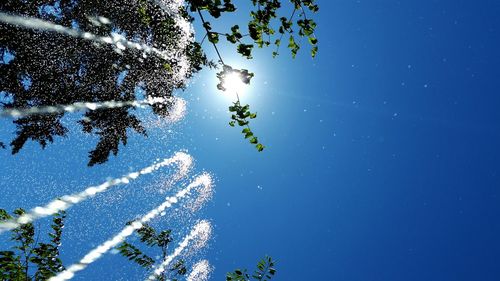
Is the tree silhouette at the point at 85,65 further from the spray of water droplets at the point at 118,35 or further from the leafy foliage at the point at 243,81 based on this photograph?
the leafy foliage at the point at 243,81

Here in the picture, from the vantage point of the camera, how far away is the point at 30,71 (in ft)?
24.9

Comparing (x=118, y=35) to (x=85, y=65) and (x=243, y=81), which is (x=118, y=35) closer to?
(x=85, y=65)

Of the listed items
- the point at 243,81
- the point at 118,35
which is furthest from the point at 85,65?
the point at 243,81

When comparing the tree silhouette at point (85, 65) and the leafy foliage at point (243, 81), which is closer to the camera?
the leafy foliage at point (243, 81)

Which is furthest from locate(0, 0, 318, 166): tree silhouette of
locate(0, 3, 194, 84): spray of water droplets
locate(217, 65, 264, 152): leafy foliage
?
locate(217, 65, 264, 152): leafy foliage

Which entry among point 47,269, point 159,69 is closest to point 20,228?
point 47,269

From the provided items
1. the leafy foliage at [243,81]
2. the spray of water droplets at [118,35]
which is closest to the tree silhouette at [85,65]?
the spray of water droplets at [118,35]

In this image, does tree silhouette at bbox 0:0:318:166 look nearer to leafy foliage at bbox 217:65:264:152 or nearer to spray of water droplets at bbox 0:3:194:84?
spray of water droplets at bbox 0:3:194:84

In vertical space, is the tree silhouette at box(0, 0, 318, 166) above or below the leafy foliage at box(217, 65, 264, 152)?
above

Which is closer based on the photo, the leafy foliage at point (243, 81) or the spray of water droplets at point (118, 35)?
the leafy foliage at point (243, 81)

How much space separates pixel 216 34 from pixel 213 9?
14 centimetres

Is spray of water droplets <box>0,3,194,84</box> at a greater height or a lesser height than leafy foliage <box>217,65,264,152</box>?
greater

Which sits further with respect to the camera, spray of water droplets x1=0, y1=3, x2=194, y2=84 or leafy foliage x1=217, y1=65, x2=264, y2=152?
spray of water droplets x1=0, y1=3, x2=194, y2=84

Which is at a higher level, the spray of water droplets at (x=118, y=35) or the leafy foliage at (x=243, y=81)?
the spray of water droplets at (x=118, y=35)
